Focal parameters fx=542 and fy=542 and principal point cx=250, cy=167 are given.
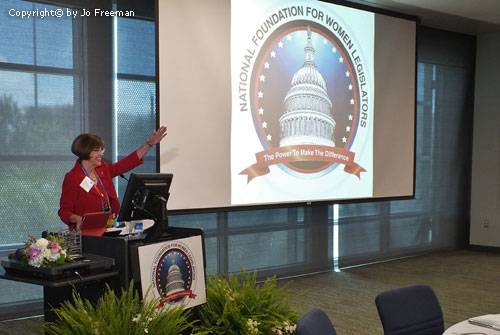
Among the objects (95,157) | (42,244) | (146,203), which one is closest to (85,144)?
(95,157)

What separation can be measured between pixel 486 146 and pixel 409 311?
589cm

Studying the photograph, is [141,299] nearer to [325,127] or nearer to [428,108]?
[325,127]

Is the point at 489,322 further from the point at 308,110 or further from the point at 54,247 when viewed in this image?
the point at 308,110

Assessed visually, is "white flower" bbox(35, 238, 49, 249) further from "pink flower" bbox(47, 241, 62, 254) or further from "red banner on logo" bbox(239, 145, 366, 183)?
"red banner on logo" bbox(239, 145, 366, 183)

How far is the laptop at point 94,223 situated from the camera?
2787 millimetres

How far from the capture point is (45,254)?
92.7 inches

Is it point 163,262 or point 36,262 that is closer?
point 36,262

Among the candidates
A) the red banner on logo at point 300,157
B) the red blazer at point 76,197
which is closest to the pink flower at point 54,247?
the red blazer at point 76,197

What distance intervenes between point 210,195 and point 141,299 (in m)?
2.31

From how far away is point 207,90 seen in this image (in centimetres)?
472

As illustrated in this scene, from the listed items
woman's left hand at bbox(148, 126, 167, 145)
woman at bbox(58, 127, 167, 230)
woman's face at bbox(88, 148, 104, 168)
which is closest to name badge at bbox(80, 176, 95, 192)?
woman at bbox(58, 127, 167, 230)

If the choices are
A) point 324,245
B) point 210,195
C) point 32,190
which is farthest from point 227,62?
point 324,245

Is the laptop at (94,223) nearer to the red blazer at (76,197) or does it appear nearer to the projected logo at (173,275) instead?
the projected logo at (173,275)

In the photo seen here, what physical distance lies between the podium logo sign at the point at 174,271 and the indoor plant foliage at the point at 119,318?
12 cm
